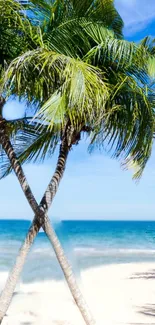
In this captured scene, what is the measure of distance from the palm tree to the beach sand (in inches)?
108

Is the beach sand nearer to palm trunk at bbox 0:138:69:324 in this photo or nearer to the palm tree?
palm trunk at bbox 0:138:69:324

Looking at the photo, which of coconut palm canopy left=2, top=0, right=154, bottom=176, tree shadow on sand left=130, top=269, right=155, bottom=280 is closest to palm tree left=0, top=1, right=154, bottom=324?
coconut palm canopy left=2, top=0, right=154, bottom=176

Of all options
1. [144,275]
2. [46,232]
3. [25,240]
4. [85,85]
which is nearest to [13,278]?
[25,240]

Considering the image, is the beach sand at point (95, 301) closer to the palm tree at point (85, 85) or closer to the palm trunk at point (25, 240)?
the palm trunk at point (25, 240)

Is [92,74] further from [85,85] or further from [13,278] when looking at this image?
[13,278]

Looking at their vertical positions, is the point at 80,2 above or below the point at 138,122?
above

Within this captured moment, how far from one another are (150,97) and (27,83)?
1.72 meters

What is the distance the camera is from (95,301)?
1105cm

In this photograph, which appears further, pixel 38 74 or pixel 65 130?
pixel 65 130

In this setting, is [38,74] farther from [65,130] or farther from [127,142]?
[127,142]

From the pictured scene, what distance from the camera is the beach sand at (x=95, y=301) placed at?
26.6 feet

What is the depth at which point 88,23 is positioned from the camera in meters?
5.71

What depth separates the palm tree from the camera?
4.92m

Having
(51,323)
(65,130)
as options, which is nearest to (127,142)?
(65,130)
